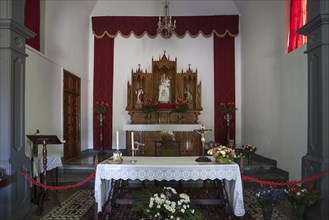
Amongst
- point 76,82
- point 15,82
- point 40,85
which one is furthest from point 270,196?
point 76,82

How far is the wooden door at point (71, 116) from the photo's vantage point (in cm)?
766

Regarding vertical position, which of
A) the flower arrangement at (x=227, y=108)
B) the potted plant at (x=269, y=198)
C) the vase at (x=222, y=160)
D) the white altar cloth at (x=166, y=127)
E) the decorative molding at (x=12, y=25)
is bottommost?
the potted plant at (x=269, y=198)

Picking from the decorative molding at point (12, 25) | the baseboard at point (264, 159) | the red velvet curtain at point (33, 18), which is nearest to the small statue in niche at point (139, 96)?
the red velvet curtain at point (33, 18)

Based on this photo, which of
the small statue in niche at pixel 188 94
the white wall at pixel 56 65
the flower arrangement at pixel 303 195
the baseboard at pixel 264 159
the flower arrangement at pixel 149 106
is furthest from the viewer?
the small statue in niche at pixel 188 94

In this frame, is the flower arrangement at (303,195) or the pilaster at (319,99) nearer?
the flower arrangement at (303,195)

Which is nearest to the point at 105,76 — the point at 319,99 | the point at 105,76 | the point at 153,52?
the point at 105,76

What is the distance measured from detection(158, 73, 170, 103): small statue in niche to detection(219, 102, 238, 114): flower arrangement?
1.78 m

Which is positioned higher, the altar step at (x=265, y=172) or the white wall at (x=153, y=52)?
the white wall at (x=153, y=52)

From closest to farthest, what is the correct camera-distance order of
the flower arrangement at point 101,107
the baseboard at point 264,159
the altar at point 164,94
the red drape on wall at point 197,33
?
the baseboard at point 264,159
the flower arrangement at point 101,107
the altar at point 164,94
the red drape on wall at point 197,33

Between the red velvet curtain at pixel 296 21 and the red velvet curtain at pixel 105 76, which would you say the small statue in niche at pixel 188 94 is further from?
the red velvet curtain at pixel 296 21

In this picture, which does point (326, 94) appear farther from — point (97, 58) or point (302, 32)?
point (97, 58)

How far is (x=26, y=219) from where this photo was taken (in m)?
3.98

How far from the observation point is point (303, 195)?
343 centimetres

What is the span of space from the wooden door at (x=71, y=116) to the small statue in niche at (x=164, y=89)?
104 inches
